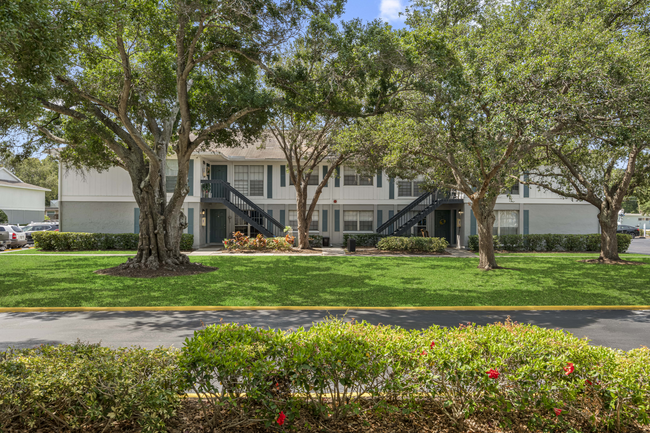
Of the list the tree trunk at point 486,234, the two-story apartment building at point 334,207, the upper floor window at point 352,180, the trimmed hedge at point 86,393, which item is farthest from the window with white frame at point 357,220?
the trimmed hedge at point 86,393

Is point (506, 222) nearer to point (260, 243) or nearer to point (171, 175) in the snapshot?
point (260, 243)

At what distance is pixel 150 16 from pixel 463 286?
11.9 meters

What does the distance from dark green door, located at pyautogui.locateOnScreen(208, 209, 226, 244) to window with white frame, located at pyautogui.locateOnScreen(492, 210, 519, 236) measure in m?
17.6

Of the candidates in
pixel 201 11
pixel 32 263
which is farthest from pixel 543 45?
pixel 32 263

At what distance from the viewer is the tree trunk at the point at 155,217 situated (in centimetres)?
1431

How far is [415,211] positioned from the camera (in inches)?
1009

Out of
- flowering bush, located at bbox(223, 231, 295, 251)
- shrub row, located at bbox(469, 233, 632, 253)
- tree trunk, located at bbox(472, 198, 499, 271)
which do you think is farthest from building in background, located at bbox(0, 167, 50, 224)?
tree trunk, located at bbox(472, 198, 499, 271)

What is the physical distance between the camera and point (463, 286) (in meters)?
11.6

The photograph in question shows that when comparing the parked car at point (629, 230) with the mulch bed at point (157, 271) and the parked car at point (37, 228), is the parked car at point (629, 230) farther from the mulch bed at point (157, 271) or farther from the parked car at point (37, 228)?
the parked car at point (37, 228)

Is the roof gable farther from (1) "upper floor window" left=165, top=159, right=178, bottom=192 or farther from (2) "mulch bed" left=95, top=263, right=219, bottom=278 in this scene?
(2) "mulch bed" left=95, top=263, right=219, bottom=278

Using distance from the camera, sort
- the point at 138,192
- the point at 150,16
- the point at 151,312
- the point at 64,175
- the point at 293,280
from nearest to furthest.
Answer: the point at 151,312 < the point at 150,16 < the point at 293,280 < the point at 138,192 < the point at 64,175

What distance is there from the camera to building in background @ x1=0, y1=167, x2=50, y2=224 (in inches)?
1553

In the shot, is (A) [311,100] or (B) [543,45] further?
(A) [311,100]

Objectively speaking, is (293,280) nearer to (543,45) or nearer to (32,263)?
(543,45)
